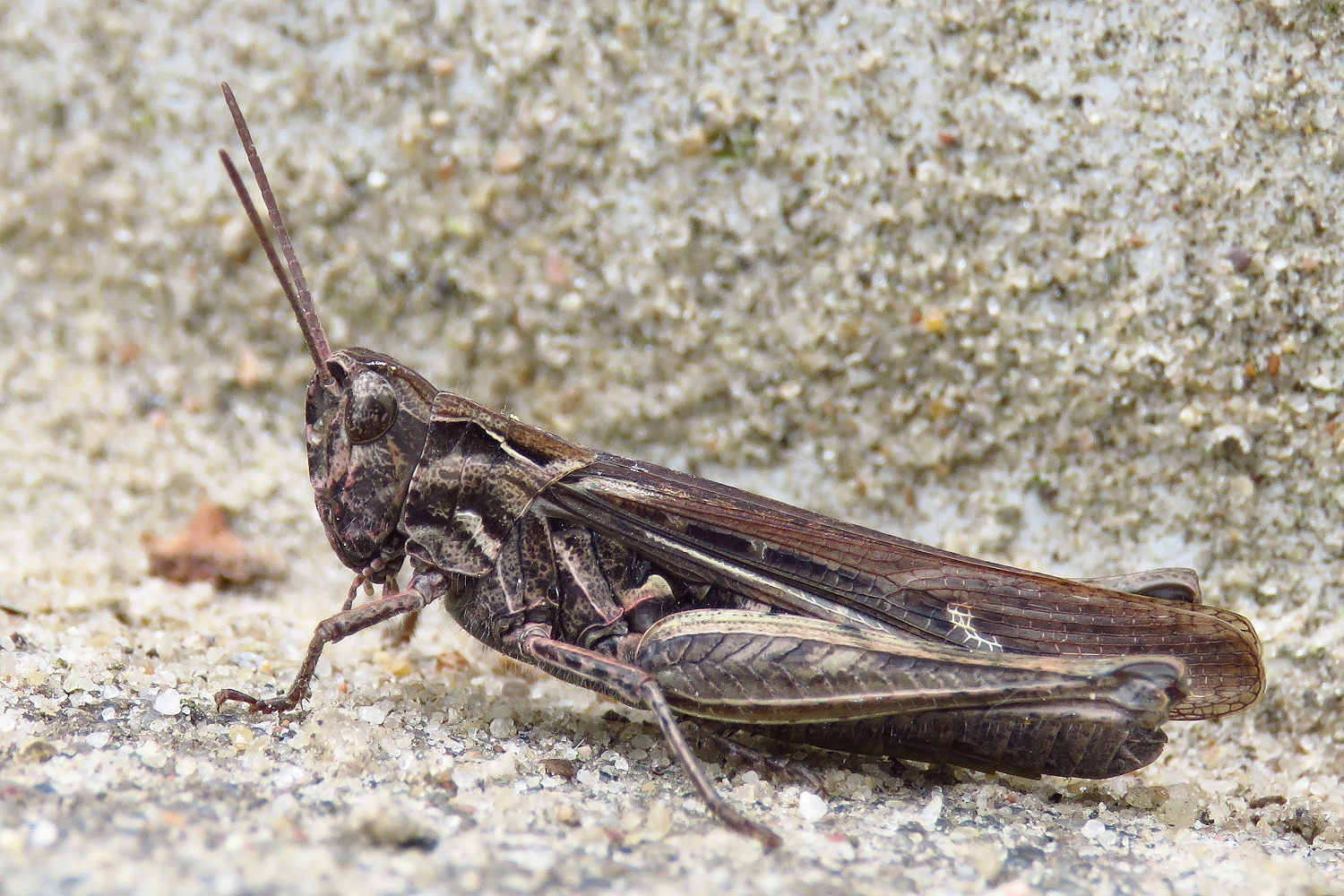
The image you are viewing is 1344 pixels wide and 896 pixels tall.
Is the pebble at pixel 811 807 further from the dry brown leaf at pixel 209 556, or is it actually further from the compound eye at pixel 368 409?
the dry brown leaf at pixel 209 556

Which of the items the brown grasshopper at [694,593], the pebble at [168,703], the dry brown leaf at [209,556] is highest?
the brown grasshopper at [694,593]

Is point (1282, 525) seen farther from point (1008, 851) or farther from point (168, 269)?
point (168, 269)

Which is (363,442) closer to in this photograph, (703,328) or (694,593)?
(694,593)

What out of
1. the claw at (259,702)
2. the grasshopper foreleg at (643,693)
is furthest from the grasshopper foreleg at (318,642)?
the grasshopper foreleg at (643,693)

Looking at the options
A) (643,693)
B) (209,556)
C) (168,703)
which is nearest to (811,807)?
(643,693)

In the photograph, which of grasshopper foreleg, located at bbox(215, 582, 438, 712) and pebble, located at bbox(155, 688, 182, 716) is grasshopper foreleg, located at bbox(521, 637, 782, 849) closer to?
grasshopper foreleg, located at bbox(215, 582, 438, 712)

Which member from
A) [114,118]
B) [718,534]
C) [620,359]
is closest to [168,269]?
[114,118]
